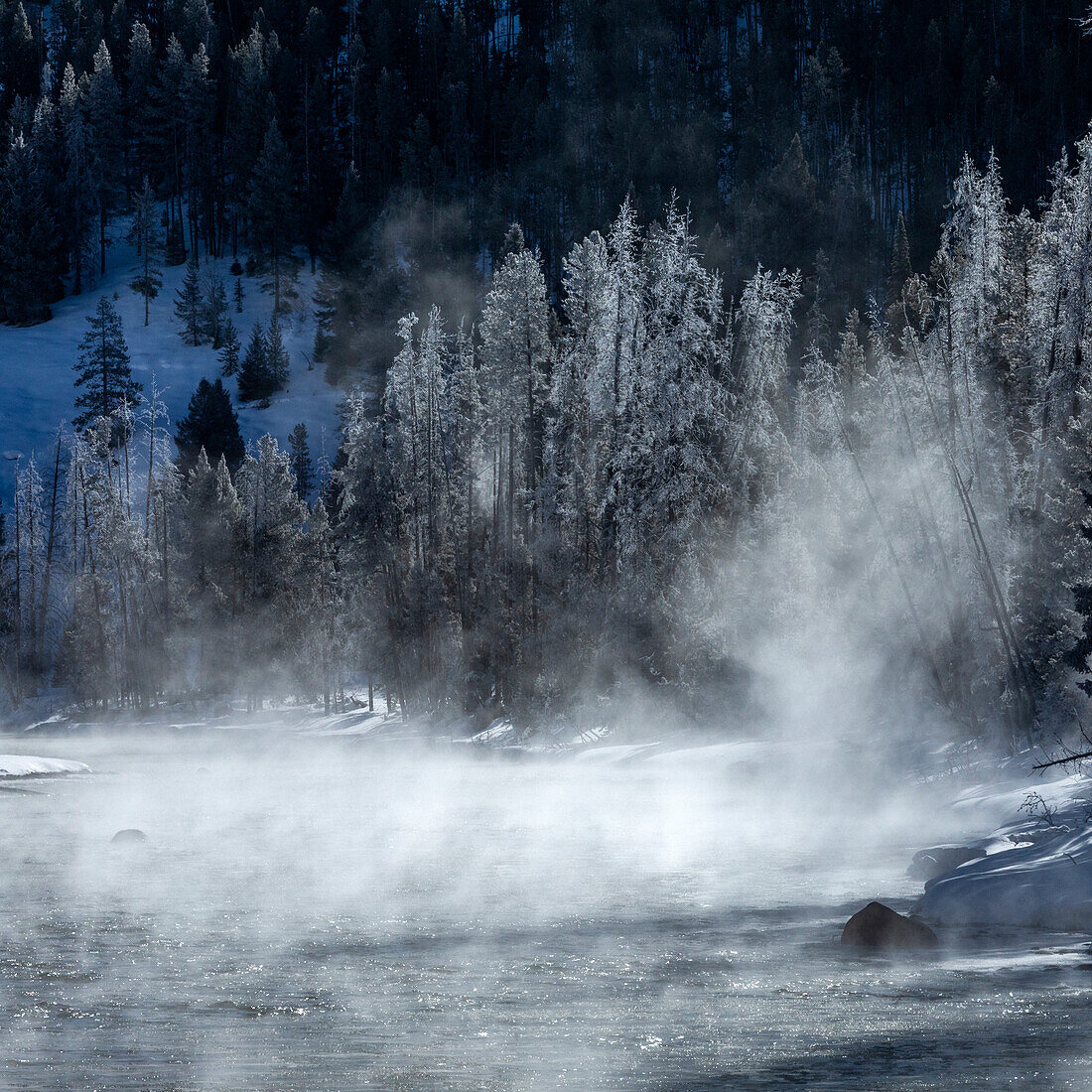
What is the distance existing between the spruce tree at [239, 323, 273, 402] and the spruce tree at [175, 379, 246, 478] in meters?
8.33

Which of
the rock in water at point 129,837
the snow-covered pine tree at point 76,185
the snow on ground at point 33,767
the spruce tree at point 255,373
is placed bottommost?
the rock in water at point 129,837

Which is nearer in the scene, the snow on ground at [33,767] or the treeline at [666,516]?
the treeline at [666,516]

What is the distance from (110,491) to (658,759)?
40.2m

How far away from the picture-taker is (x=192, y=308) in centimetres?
9981

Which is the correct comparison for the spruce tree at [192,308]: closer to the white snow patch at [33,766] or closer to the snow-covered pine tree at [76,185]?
the snow-covered pine tree at [76,185]

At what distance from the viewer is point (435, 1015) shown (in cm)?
999

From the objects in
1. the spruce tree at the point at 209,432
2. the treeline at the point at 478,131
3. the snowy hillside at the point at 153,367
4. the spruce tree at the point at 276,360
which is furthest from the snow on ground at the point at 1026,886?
the spruce tree at the point at 276,360

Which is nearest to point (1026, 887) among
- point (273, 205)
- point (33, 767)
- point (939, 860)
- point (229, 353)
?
point (939, 860)

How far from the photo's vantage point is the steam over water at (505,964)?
859cm

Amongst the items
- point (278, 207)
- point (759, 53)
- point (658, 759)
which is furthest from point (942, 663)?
point (759, 53)

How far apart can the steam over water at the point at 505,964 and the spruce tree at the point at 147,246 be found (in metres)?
87.1

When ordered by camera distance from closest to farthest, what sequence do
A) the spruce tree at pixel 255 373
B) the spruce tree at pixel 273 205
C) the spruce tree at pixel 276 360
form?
the spruce tree at pixel 255 373, the spruce tree at pixel 276 360, the spruce tree at pixel 273 205

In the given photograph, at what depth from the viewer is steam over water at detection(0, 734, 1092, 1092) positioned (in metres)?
8.59

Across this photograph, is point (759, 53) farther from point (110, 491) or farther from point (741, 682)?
point (741, 682)
